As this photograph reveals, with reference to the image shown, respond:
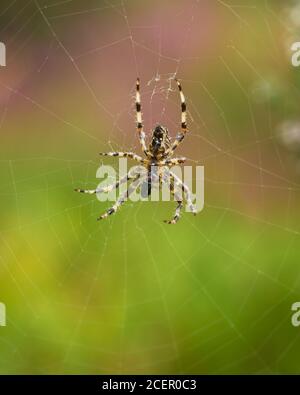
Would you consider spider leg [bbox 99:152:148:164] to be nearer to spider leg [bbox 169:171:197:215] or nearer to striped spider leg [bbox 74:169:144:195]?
striped spider leg [bbox 74:169:144:195]

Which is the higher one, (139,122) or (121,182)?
(139,122)

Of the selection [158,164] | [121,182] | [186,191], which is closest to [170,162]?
[158,164]

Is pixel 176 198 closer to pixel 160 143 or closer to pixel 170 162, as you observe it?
pixel 170 162

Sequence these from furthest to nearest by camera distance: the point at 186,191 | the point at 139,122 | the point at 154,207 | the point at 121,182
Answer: the point at 154,207
the point at 186,191
the point at 121,182
the point at 139,122

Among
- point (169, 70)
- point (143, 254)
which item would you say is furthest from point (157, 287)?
point (169, 70)

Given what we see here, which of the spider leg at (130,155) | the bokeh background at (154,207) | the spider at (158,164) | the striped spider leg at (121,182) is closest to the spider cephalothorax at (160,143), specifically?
the spider at (158,164)

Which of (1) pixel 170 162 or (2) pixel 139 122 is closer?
(2) pixel 139 122
